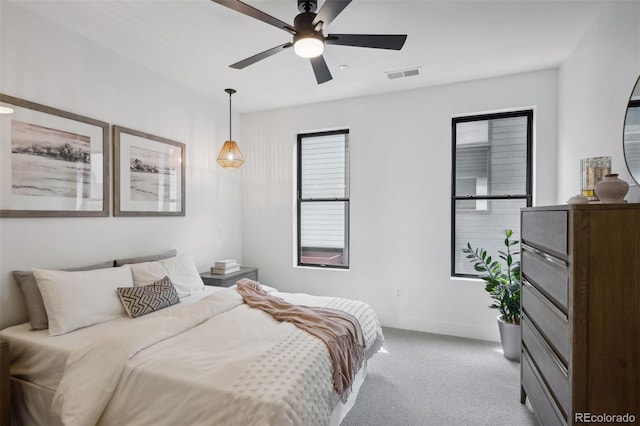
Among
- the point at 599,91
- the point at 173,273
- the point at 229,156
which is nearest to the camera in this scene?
the point at 599,91

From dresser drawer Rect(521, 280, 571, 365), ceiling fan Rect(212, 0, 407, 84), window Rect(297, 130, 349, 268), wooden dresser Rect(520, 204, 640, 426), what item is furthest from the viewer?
window Rect(297, 130, 349, 268)

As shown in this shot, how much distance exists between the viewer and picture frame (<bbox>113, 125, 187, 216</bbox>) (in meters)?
3.05

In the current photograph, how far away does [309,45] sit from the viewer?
81.1 inches

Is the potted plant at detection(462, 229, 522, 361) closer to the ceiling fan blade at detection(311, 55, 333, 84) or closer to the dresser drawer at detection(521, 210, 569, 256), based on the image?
the dresser drawer at detection(521, 210, 569, 256)

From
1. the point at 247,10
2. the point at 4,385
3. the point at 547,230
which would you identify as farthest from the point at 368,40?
the point at 4,385

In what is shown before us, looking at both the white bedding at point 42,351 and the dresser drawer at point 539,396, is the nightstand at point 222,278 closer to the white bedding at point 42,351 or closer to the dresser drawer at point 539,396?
the white bedding at point 42,351

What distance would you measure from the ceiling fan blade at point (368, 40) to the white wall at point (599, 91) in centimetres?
140

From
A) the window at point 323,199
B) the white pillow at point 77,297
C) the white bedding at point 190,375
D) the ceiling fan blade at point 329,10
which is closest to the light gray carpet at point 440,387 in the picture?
the white bedding at point 190,375

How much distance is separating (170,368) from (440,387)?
2.10m

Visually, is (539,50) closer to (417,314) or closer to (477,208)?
(477,208)

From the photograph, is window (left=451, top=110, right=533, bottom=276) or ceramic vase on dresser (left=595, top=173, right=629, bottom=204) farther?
window (left=451, top=110, right=533, bottom=276)

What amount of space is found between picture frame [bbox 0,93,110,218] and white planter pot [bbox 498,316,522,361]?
387 centimetres

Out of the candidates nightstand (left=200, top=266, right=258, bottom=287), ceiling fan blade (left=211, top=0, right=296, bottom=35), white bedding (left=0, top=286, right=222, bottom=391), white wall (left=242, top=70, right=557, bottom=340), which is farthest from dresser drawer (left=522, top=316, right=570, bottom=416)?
nightstand (left=200, top=266, right=258, bottom=287)

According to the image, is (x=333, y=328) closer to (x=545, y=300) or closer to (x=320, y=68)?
(x=545, y=300)
